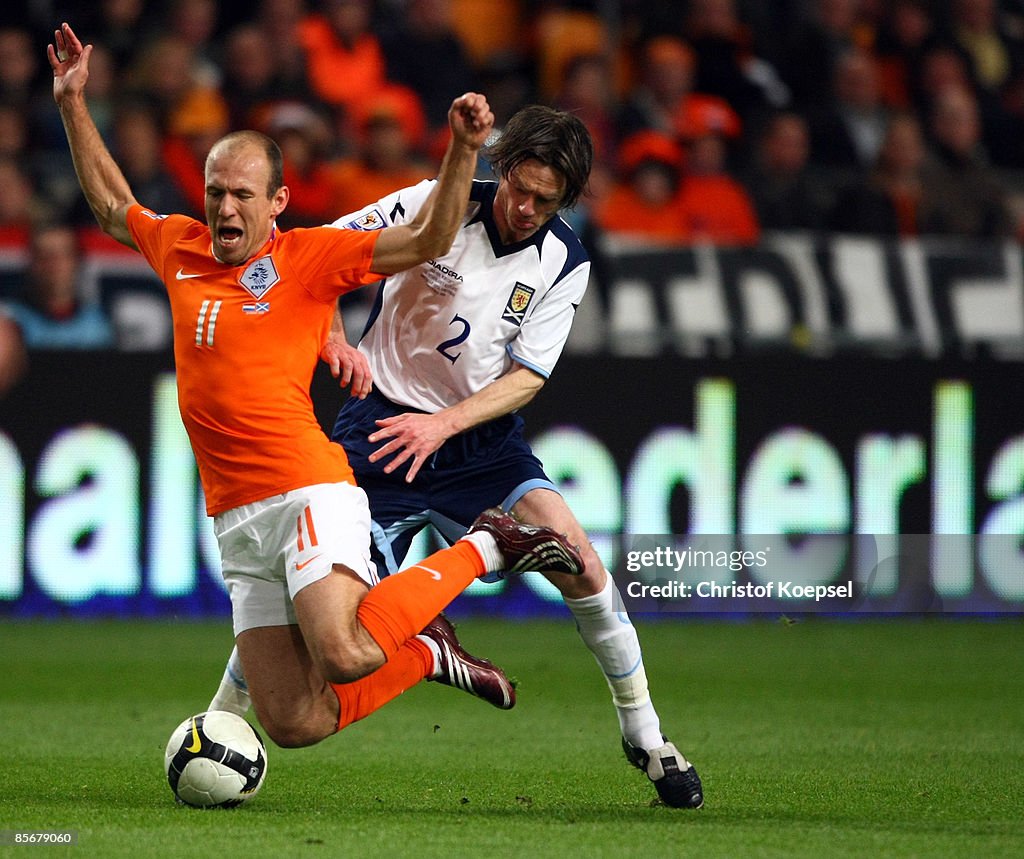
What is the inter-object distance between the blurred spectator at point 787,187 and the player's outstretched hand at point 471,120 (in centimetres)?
763

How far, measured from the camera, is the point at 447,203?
15.6 ft

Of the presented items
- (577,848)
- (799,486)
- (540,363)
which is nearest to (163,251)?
(540,363)

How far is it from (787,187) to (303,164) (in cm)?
352

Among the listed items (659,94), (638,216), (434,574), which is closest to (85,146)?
(434,574)

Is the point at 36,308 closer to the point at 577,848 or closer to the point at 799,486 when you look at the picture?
the point at 799,486

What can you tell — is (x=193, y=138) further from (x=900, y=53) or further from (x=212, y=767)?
(x=212, y=767)

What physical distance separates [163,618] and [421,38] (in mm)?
5180

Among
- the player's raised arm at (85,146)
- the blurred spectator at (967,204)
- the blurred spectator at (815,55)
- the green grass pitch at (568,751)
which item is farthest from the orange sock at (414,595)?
the blurred spectator at (815,55)

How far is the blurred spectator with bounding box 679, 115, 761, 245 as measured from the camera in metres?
11.9

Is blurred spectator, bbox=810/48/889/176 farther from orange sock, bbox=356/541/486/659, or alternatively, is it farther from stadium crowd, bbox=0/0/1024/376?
orange sock, bbox=356/541/486/659

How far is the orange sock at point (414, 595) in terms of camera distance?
191 inches

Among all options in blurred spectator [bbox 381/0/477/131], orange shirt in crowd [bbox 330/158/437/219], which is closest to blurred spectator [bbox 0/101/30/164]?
orange shirt in crowd [bbox 330/158/437/219]

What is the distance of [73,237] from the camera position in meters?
10.1

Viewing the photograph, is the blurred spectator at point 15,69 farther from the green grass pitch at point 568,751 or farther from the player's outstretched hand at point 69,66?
the player's outstretched hand at point 69,66
